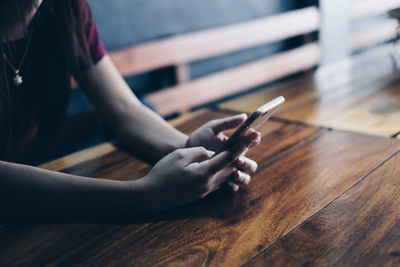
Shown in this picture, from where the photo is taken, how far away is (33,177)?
727mm

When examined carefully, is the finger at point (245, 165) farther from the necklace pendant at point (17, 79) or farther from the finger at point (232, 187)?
the necklace pendant at point (17, 79)

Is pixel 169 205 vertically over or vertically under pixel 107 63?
under

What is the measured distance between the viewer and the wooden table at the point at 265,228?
0.62 metres

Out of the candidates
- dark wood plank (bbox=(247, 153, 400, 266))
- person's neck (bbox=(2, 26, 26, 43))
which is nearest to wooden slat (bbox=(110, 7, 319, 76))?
person's neck (bbox=(2, 26, 26, 43))

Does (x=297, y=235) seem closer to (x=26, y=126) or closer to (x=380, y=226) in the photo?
(x=380, y=226)

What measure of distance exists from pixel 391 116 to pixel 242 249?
0.91 m

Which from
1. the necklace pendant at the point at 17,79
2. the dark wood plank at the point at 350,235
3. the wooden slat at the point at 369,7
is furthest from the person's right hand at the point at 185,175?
the wooden slat at the point at 369,7

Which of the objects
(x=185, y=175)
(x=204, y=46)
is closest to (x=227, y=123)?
(x=185, y=175)

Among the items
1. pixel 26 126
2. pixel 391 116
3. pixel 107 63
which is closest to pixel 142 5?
pixel 107 63

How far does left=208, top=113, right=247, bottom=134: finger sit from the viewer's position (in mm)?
951

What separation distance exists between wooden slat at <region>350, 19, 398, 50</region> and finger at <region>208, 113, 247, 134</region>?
2.34m

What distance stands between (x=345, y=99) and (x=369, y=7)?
207 centimetres

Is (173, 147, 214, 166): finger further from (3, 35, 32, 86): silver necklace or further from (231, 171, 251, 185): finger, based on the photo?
(3, 35, 32, 86): silver necklace

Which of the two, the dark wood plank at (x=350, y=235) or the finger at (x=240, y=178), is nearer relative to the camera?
the dark wood plank at (x=350, y=235)
